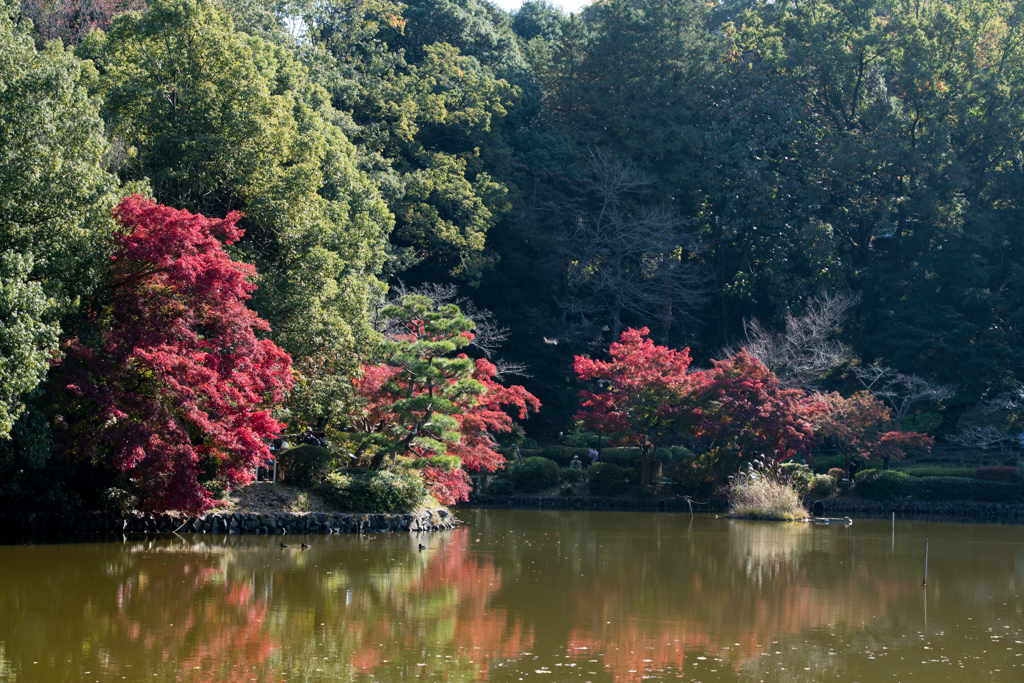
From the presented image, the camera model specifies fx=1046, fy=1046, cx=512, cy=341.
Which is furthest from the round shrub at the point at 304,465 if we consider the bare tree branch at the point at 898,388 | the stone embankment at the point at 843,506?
the bare tree branch at the point at 898,388

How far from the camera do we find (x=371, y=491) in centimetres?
1781

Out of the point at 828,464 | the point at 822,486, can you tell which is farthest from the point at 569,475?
the point at 828,464

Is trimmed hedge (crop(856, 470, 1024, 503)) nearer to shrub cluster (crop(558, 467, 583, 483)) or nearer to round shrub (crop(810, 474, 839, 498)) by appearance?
round shrub (crop(810, 474, 839, 498))

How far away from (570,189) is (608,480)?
13401 mm

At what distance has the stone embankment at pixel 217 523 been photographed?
14836mm

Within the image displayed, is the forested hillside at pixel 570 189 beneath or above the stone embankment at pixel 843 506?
above

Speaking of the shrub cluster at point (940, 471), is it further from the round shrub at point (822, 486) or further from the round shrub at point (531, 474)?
the round shrub at point (531, 474)

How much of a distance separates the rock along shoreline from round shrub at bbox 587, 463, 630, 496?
25.2 ft

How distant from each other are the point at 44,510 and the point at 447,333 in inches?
300

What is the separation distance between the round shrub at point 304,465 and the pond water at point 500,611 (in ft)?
5.29

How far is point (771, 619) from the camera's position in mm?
10609

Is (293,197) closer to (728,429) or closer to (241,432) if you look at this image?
(241,432)

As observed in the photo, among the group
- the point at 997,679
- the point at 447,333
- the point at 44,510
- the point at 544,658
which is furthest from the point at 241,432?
the point at 997,679

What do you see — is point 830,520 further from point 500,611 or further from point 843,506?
point 500,611
